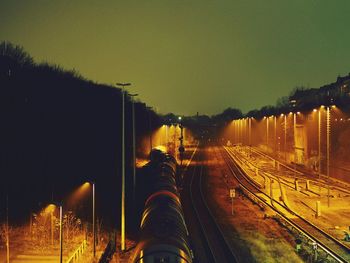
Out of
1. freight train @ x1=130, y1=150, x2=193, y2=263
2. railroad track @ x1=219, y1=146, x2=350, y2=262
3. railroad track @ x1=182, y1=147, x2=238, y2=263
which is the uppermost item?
freight train @ x1=130, y1=150, x2=193, y2=263

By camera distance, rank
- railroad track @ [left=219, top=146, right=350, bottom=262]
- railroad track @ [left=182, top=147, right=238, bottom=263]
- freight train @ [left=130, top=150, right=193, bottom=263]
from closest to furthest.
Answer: freight train @ [left=130, top=150, right=193, bottom=263] → railroad track @ [left=219, top=146, right=350, bottom=262] → railroad track @ [left=182, top=147, right=238, bottom=263]

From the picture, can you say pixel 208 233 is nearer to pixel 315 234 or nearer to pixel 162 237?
pixel 315 234

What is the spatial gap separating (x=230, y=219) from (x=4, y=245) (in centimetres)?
1551

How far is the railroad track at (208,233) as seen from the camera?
2195cm

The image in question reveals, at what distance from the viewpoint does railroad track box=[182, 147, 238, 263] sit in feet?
72.0

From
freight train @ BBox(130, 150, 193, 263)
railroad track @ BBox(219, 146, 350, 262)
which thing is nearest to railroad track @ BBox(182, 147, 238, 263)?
railroad track @ BBox(219, 146, 350, 262)

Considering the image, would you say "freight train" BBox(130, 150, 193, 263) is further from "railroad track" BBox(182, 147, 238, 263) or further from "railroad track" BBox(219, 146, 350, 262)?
"railroad track" BBox(219, 146, 350, 262)

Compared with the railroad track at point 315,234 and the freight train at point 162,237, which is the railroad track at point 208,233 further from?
the freight train at point 162,237

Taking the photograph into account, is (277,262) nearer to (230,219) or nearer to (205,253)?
(205,253)

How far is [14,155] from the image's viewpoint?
34219mm

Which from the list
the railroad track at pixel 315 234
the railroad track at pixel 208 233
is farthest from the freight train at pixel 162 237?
the railroad track at pixel 315 234

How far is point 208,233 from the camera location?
1061 inches

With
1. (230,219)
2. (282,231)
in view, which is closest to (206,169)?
(230,219)

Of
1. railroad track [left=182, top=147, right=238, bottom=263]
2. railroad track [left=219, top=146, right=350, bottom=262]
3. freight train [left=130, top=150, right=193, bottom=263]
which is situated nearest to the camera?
freight train [left=130, top=150, right=193, bottom=263]
